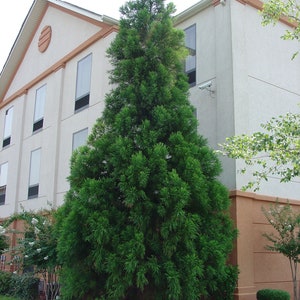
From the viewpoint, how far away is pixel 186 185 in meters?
8.31

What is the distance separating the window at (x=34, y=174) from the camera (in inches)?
827

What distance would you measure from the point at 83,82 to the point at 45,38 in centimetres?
521

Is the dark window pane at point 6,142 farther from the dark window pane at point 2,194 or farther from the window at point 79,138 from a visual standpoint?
the window at point 79,138

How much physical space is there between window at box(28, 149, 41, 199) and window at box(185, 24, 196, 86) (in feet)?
30.6

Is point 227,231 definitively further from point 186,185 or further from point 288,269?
point 288,269

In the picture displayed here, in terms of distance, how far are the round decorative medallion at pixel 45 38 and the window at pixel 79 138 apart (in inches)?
241

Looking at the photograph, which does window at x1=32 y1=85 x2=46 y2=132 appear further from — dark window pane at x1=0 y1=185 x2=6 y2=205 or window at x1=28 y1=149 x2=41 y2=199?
dark window pane at x1=0 y1=185 x2=6 y2=205

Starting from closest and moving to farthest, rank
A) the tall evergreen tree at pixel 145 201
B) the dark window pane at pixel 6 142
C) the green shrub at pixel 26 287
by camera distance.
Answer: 1. the tall evergreen tree at pixel 145 201
2. the green shrub at pixel 26 287
3. the dark window pane at pixel 6 142

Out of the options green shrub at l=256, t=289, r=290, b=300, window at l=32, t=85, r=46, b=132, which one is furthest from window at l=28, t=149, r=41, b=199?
green shrub at l=256, t=289, r=290, b=300

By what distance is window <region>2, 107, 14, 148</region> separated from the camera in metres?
25.0

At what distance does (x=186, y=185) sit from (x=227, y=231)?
151 centimetres

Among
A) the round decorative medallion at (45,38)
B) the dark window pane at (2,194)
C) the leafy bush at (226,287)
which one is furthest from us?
the dark window pane at (2,194)

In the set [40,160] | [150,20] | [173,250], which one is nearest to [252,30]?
[150,20]

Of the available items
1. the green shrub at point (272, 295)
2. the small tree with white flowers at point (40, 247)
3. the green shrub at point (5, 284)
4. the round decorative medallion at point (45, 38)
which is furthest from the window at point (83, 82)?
the green shrub at point (272, 295)
